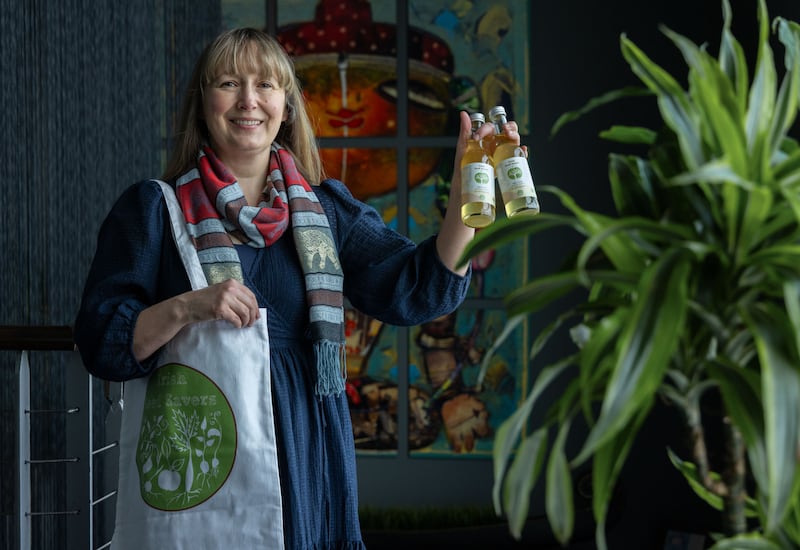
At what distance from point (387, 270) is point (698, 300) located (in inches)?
43.3

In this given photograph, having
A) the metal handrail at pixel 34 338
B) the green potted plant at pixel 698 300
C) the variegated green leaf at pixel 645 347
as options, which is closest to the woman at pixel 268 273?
the metal handrail at pixel 34 338

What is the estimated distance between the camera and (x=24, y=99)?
2977mm

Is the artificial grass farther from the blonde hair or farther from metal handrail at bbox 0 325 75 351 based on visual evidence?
the blonde hair

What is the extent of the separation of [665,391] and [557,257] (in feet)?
12.9

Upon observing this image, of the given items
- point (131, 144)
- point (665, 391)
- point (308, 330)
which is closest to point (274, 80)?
point (308, 330)

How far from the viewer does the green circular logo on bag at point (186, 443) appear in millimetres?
1663

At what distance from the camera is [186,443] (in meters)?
1.67

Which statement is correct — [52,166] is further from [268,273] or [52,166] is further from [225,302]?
[225,302]

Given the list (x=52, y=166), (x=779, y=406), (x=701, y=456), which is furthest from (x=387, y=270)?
(x=52, y=166)

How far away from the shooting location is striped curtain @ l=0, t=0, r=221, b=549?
9.52ft

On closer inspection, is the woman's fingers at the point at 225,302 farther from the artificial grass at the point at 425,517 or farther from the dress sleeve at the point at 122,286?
the artificial grass at the point at 425,517

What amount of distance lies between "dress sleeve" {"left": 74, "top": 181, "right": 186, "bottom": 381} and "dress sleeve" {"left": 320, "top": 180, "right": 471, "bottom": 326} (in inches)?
14.1

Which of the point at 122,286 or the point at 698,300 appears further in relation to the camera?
the point at 122,286

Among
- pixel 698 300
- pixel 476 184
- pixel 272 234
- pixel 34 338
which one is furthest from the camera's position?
pixel 34 338
